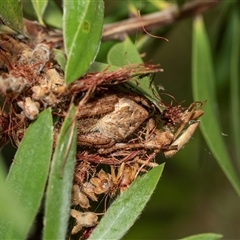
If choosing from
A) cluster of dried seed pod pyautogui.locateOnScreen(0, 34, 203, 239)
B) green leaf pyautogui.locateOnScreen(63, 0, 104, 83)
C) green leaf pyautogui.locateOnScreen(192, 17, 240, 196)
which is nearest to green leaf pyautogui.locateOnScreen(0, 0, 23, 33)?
cluster of dried seed pod pyautogui.locateOnScreen(0, 34, 203, 239)

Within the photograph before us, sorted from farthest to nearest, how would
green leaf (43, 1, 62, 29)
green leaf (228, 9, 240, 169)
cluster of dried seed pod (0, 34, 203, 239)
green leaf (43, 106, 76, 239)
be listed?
1. green leaf (228, 9, 240, 169)
2. green leaf (43, 1, 62, 29)
3. cluster of dried seed pod (0, 34, 203, 239)
4. green leaf (43, 106, 76, 239)

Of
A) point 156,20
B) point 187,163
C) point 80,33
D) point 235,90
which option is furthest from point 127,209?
point 187,163

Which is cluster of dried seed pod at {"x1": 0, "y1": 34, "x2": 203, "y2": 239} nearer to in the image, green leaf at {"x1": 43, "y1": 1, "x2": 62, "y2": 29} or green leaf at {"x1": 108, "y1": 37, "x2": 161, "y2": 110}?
green leaf at {"x1": 108, "y1": 37, "x2": 161, "y2": 110}

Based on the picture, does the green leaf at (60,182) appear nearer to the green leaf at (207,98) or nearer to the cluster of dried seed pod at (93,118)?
the cluster of dried seed pod at (93,118)

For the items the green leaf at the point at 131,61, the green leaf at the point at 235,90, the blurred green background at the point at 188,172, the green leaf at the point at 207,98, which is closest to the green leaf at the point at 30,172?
the green leaf at the point at 131,61

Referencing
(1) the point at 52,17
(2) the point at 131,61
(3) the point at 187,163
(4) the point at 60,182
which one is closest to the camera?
(4) the point at 60,182

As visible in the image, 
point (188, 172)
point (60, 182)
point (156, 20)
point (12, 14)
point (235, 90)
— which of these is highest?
point (12, 14)

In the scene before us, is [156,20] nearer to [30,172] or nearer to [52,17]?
[52,17]
